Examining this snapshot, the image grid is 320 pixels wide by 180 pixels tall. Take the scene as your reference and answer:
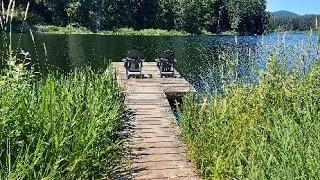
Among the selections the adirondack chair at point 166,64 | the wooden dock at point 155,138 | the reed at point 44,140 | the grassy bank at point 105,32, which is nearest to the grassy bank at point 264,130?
the wooden dock at point 155,138

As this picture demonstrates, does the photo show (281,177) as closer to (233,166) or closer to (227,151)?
(233,166)

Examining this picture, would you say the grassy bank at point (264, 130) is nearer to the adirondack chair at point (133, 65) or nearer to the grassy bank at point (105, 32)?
the adirondack chair at point (133, 65)

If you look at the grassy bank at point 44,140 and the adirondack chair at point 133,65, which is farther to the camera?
the adirondack chair at point 133,65

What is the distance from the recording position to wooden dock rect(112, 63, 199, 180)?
185 inches

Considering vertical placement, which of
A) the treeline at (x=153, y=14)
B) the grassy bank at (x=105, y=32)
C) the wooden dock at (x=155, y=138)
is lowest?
the wooden dock at (x=155, y=138)

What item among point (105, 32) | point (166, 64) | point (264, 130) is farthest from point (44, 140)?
point (105, 32)

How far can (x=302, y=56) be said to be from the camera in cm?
583

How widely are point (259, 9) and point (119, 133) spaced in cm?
8983

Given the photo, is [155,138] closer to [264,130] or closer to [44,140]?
[264,130]

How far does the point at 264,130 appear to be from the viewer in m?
4.22

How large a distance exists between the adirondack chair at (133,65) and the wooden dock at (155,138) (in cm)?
153

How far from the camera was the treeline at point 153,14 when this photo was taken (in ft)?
230

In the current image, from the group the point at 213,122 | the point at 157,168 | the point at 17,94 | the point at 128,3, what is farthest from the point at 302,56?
the point at 128,3

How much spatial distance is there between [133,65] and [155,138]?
294 inches
